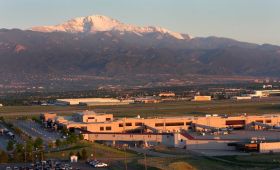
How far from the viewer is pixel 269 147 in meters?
40.9

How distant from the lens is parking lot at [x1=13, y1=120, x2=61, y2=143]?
49.0 m

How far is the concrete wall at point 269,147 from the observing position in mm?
40562

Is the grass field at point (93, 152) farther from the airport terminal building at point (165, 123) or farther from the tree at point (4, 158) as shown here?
the airport terminal building at point (165, 123)

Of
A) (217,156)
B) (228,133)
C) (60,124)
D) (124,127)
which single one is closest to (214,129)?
(228,133)

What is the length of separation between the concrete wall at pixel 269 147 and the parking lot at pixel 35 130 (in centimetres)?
1287

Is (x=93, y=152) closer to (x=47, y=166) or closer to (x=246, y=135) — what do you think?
(x=47, y=166)

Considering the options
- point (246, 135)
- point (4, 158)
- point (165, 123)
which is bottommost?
point (246, 135)

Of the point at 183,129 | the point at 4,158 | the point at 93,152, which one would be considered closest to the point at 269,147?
the point at 93,152

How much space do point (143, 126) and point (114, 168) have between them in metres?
23.9

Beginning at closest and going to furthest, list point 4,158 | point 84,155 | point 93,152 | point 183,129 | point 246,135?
point 84,155 → point 4,158 → point 93,152 → point 246,135 → point 183,129

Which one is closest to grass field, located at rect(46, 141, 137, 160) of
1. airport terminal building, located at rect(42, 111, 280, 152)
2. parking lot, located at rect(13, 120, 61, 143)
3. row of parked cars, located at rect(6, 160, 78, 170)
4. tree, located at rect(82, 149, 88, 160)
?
tree, located at rect(82, 149, 88, 160)

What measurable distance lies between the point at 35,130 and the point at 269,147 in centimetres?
1987

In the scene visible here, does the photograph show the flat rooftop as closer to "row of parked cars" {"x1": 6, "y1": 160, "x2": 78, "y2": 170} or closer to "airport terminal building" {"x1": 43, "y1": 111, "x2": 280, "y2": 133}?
"airport terminal building" {"x1": 43, "y1": 111, "x2": 280, "y2": 133}

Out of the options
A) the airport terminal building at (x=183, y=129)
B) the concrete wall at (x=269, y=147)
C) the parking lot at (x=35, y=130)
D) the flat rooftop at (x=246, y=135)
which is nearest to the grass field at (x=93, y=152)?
the airport terminal building at (x=183, y=129)
